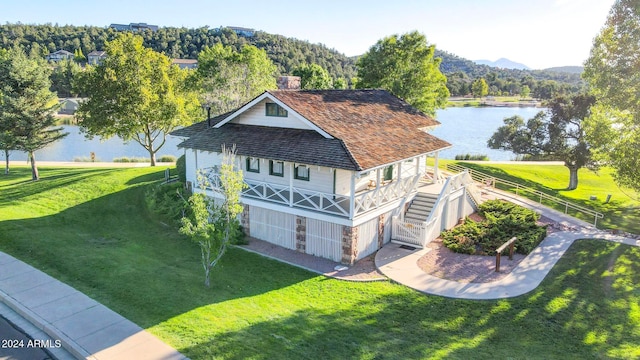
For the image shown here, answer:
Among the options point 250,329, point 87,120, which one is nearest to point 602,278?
point 250,329

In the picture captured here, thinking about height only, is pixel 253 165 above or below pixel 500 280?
above

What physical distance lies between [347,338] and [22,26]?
169 m

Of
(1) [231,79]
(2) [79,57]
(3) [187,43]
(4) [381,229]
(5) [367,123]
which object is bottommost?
(4) [381,229]

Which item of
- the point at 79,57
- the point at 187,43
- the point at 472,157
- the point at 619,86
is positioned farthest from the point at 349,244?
the point at 79,57

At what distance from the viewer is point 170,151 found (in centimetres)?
5272

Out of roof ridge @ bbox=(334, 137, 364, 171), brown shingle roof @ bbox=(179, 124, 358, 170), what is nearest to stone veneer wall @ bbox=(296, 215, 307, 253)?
brown shingle roof @ bbox=(179, 124, 358, 170)

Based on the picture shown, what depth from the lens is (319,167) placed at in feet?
63.1

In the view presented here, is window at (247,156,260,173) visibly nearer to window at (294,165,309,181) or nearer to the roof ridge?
window at (294,165,309,181)

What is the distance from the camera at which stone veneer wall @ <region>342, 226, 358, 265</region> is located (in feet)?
57.4

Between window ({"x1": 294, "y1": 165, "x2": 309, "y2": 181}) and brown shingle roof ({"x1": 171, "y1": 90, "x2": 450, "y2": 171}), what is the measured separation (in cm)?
147

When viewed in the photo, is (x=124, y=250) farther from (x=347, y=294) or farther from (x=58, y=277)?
(x=347, y=294)

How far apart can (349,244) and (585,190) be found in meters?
25.6

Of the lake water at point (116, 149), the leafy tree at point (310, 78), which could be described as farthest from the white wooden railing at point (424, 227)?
the leafy tree at point (310, 78)

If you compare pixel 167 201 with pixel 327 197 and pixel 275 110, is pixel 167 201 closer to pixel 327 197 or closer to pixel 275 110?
pixel 275 110
